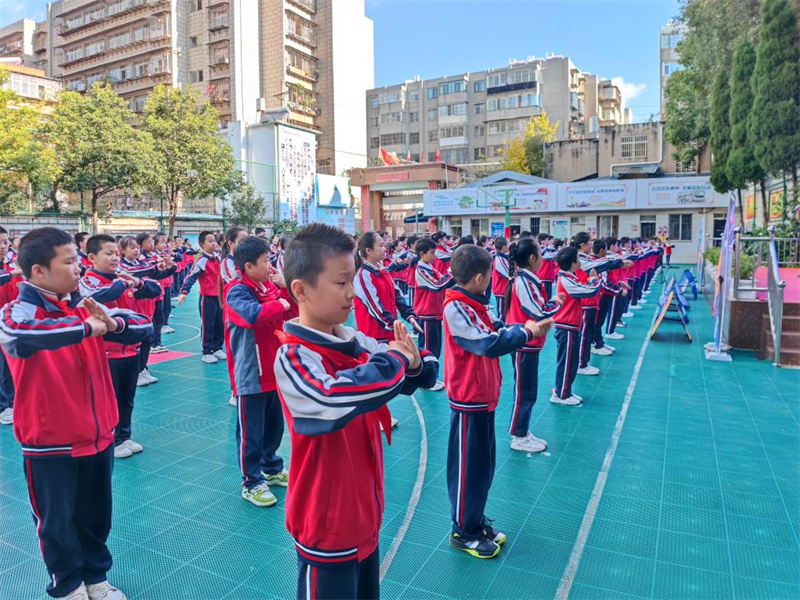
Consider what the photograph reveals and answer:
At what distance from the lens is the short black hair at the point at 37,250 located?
2.70 m

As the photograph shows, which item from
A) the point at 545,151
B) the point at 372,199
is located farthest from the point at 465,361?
the point at 372,199

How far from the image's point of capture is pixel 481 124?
5381 cm

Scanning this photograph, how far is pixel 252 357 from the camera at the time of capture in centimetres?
383

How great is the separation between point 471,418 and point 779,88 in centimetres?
1367

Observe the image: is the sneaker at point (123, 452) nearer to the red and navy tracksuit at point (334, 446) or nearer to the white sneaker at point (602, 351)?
the red and navy tracksuit at point (334, 446)

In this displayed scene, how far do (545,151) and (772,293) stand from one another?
28003 mm

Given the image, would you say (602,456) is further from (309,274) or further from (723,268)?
(723,268)

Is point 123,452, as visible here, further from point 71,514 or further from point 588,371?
point 588,371

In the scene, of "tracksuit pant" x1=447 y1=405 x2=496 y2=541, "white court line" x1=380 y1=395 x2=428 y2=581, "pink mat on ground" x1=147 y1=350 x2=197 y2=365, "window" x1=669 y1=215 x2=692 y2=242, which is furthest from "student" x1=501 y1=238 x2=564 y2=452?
"window" x1=669 y1=215 x2=692 y2=242

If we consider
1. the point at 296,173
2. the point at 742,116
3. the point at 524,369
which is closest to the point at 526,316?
the point at 524,369

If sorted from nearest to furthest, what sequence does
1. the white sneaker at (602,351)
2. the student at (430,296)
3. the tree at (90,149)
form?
the student at (430,296) < the white sneaker at (602,351) < the tree at (90,149)

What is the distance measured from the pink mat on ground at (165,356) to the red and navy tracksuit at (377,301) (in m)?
4.11

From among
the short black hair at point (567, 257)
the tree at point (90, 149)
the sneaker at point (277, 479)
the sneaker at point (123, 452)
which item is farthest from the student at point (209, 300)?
the tree at point (90, 149)

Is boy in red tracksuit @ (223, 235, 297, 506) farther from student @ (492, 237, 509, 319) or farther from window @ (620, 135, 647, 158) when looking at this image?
window @ (620, 135, 647, 158)
